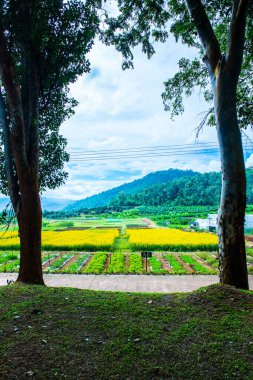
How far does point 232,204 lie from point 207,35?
3.66 meters

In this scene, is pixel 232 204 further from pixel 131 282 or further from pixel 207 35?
pixel 131 282

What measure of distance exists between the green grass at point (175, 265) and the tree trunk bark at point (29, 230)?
13.9 metres


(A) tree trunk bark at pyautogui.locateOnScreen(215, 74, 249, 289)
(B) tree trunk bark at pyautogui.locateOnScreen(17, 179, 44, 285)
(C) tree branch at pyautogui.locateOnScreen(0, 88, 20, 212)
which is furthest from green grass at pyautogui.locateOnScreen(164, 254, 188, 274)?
(C) tree branch at pyautogui.locateOnScreen(0, 88, 20, 212)

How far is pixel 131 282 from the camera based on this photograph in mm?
16844

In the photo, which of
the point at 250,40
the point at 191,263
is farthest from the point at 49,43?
the point at 191,263

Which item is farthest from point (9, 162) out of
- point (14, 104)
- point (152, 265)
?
point (152, 265)

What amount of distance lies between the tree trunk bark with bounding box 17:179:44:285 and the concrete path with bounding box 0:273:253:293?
9144 millimetres

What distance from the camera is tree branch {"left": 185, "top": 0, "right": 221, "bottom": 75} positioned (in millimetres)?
5840

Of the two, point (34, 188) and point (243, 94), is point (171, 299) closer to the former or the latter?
point (34, 188)

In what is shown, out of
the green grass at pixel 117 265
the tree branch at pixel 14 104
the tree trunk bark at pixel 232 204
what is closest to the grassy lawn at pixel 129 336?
the tree trunk bark at pixel 232 204

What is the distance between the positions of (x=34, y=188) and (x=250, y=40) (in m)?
7.72

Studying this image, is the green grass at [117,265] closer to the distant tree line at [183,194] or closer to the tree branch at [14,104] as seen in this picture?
the tree branch at [14,104]

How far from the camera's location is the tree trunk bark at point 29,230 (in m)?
6.85

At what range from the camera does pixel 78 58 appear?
8.42 m
